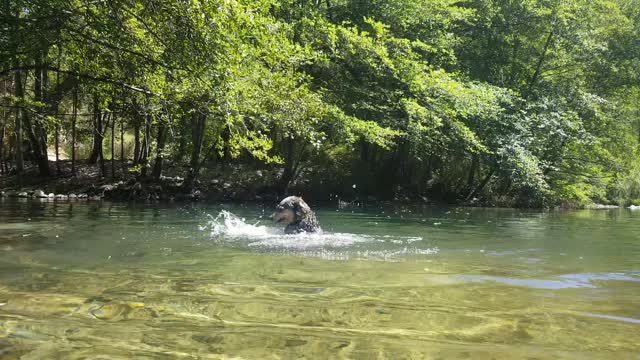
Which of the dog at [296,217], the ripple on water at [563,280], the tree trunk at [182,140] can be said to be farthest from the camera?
the tree trunk at [182,140]

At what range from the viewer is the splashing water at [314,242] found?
10164mm

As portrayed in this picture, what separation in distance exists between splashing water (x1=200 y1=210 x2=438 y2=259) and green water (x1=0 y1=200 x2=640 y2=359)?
0.06 meters

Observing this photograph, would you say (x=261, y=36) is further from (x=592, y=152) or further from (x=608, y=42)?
(x=608, y=42)

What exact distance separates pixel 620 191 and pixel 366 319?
3457cm

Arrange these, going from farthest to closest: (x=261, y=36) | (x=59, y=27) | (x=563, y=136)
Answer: (x=563, y=136), (x=261, y=36), (x=59, y=27)

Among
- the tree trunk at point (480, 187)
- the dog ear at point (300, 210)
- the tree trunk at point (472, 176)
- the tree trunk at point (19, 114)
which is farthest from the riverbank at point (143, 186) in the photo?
the dog ear at point (300, 210)

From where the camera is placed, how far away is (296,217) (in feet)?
41.8

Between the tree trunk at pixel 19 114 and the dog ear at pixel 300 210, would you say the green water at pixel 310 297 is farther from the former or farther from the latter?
the tree trunk at pixel 19 114

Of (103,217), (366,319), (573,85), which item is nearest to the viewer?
(366,319)

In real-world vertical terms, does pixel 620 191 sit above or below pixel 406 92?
below

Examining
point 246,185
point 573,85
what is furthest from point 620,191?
point 246,185

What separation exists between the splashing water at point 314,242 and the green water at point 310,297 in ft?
0.19

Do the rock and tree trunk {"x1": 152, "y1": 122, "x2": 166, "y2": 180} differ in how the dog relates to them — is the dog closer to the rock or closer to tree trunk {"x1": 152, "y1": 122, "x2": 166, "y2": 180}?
tree trunk {"x1": 152, "y1": 122, "x2": 166, "y2": 180}

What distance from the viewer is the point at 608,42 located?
105ft
